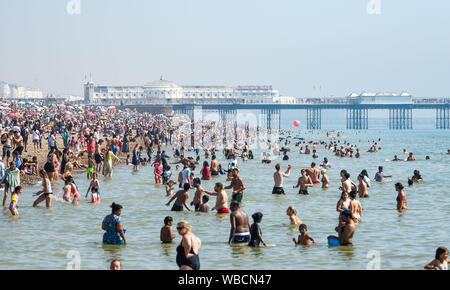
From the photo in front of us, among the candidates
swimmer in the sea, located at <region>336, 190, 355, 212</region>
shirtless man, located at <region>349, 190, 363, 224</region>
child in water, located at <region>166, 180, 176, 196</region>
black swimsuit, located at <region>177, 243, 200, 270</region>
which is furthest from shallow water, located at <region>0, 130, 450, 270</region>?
black swimsuit, located at <region>177, 243, 200, 270</region>

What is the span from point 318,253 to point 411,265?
6.47 feet

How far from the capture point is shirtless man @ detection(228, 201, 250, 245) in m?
15.1

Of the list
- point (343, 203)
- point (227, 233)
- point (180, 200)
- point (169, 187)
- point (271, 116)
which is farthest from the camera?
point (271, 116)

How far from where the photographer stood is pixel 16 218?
19.8 meters

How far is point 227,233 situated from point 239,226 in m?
2.61

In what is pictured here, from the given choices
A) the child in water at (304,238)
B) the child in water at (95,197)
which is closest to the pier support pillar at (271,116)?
the child in water at (95,197)

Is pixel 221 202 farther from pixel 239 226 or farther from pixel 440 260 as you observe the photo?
pixel 440 260

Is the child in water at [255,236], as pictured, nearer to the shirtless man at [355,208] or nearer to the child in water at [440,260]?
the shirtless man at [355,208]

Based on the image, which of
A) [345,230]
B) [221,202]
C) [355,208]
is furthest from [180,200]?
[345,230]

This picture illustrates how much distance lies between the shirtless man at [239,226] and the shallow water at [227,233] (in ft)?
0.69

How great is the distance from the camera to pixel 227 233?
18047mm

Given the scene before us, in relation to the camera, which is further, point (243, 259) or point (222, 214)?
point (222, 214)

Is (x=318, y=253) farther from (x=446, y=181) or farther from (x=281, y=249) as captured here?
(x=446, y=181)
